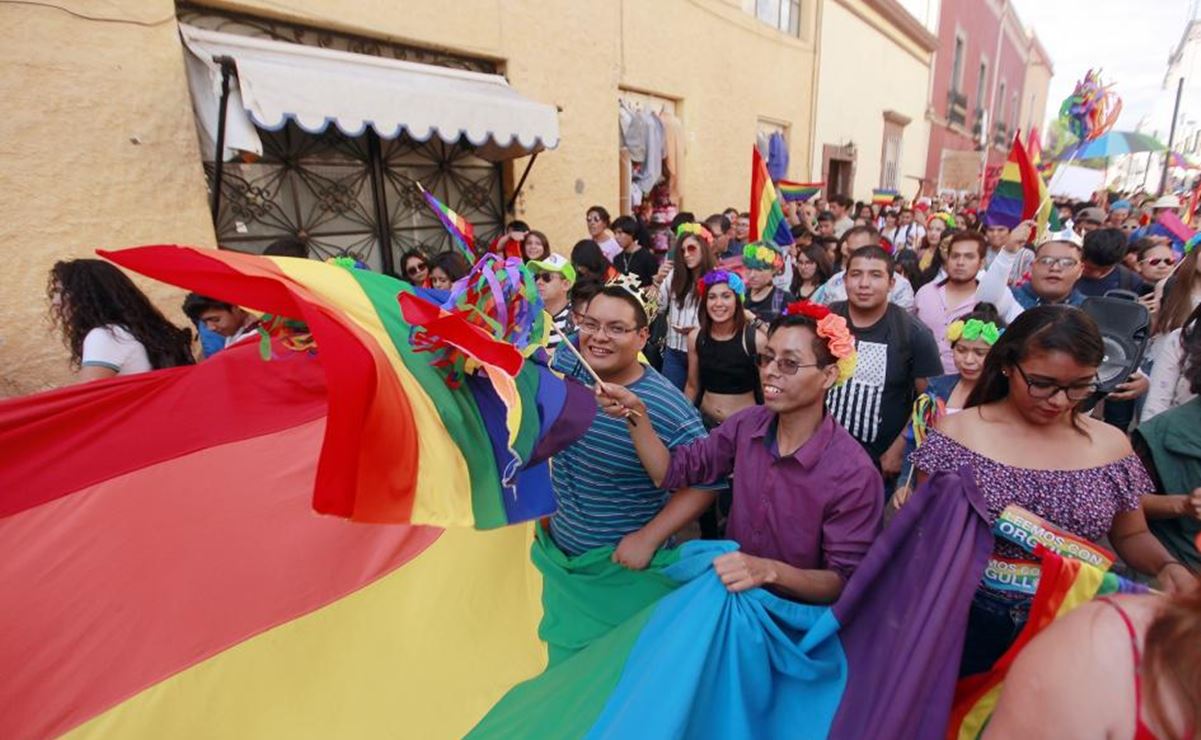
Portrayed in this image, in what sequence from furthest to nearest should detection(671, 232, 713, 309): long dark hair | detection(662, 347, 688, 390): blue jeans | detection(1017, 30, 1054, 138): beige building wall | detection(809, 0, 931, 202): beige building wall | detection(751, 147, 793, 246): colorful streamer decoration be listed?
detection(1017, 30, 1054, 138): beige building wall < detection(809, 0, 931, 202): beige building wall < detection(751, 147, 793, 246): colorful streamer decoration < detection(671, 232, 713, 309): long dark hair < detection(662, 347, 688, 390): blue jeans

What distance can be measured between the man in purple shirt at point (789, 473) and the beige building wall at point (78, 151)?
4.66 meters

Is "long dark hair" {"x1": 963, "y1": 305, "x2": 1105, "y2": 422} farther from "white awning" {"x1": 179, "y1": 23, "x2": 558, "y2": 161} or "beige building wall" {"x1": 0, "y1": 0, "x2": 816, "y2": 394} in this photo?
"beige building wall" {"x1": 0, "y1": 0, "x2": 816, "y2": 394}

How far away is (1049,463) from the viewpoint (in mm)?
1901

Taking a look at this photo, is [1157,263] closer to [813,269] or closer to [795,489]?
[813,269]

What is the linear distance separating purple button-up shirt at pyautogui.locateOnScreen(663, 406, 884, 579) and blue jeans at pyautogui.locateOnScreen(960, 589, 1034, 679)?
1.07 feet

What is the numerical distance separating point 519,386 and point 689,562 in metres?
0.78

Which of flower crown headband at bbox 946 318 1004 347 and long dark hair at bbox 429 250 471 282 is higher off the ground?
long dark hair at bbox 429 250 471 282

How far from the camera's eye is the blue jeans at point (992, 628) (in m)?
1.69

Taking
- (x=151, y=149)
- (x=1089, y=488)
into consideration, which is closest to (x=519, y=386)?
(x=1089, y=488)

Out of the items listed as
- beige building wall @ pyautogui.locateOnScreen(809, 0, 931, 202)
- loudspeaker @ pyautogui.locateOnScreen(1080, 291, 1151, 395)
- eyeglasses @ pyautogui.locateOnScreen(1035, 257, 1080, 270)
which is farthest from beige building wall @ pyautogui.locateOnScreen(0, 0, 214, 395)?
beige building wall @ pyautogui.locateOnScreen(809, 0, 931, 202)

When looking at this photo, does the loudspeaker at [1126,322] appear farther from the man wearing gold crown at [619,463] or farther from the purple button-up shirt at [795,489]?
the man wearing gold crown at [619,463]

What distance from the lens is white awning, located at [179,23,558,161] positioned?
488 centimetres

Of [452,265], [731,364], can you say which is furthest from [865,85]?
[731,364]

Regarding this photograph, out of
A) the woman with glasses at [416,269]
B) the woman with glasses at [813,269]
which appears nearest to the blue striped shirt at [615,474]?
the woman with glasses at [416,269]
